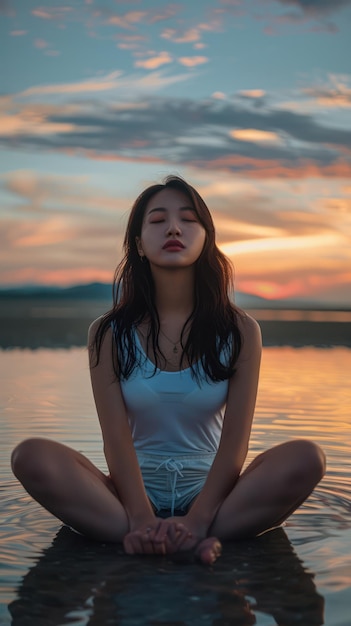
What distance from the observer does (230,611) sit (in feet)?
10.4

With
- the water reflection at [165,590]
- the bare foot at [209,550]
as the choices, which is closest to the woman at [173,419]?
the bare foot at [209,550]

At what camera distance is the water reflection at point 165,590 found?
122 inches

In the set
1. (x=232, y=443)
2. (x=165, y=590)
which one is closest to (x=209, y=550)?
(x=165, y=590)

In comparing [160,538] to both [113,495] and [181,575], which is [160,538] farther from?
[113,495]

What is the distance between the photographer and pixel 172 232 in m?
4.42

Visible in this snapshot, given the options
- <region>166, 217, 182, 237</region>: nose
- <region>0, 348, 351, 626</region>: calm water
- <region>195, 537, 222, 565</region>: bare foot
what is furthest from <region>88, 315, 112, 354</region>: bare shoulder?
<region>195, 537, 222, 565</region>: bare foot

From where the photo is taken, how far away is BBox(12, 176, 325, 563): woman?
404 cm

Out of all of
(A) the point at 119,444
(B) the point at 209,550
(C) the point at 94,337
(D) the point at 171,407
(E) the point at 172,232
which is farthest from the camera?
(C) the point at 94,337

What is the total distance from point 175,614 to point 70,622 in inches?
13.7

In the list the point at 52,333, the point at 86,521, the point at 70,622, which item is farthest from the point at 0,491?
the point at 52,333

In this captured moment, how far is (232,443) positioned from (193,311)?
75 centimetres

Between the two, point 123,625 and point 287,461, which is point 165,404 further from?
point 123,625

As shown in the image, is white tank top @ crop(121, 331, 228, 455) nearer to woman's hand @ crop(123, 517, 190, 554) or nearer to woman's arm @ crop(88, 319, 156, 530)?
woman's arm @ crop(88, 319, 156, 530)

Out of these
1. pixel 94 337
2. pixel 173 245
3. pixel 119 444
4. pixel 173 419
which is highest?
pixel 173 245
